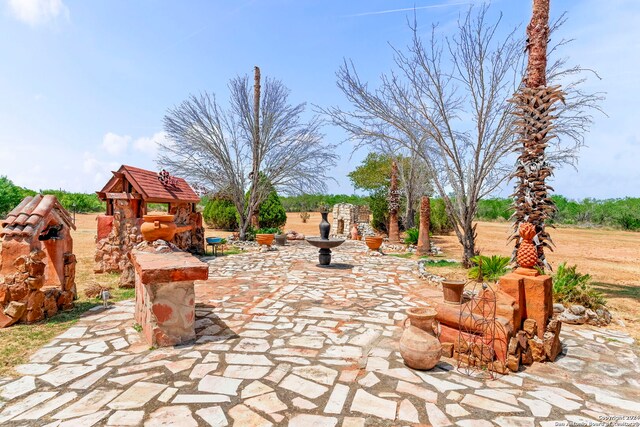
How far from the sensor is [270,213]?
68.5ft

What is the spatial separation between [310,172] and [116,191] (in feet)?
33.8

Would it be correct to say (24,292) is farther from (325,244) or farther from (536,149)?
(536,149)

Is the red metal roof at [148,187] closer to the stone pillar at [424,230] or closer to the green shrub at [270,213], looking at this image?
the green shrub at [270,213]

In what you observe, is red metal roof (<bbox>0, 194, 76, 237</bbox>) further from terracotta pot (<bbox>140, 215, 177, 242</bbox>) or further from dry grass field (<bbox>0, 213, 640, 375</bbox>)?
terracotta pot (<bbox>140, 215, 177, 242</bbox>)

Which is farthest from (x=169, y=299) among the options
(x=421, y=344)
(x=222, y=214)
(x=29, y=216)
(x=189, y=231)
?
(x=222, y=214)

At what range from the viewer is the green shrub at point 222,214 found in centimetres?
2306

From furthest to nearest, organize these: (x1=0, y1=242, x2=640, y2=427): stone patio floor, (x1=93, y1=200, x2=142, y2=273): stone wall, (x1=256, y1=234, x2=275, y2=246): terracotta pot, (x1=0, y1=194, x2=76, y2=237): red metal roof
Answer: (x1=256, y1=234, x2=275, y2=246): terracotta pot
(x1=93, y1=200, x2=142, y2=273): stone wall
(x1=0, y1=194, x2=76, y2=237): red metal roof
(x1=0, y1=242, x2=640, y2=427): stone patio floor

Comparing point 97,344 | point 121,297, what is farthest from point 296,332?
point 121,297

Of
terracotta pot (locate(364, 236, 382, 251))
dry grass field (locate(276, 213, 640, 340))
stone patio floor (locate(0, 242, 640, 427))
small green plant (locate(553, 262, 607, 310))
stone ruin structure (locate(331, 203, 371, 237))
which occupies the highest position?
stone ruin structure (locate(331, 203, 371, 237))

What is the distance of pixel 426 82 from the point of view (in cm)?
981

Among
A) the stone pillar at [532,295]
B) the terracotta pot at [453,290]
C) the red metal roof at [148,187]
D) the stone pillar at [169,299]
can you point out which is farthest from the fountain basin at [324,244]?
the stone pillar at [532,295]

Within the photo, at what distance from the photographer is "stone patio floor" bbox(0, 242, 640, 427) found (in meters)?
2.89

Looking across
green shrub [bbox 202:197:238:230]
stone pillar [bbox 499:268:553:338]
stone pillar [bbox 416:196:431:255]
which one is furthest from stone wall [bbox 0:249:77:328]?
green shrub [bbox 202:197:238:230]

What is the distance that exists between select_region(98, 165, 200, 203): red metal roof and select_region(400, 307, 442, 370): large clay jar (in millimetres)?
8047
